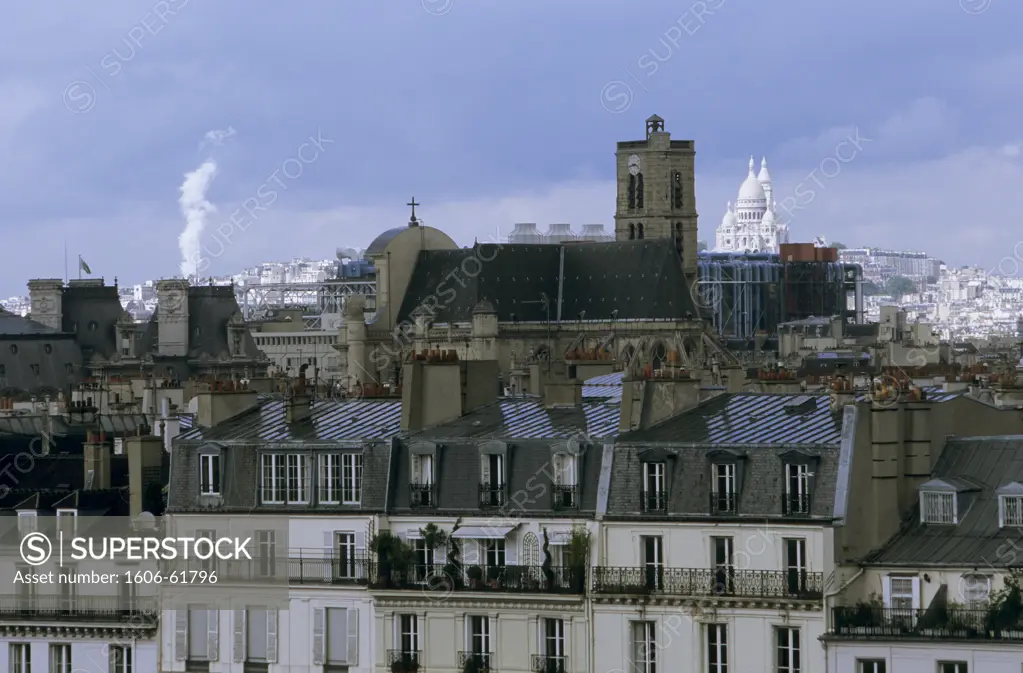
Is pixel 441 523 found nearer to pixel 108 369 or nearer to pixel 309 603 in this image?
pixel 309 603

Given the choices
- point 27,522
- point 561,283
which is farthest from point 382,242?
point 27,522

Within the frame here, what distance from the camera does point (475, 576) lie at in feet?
149

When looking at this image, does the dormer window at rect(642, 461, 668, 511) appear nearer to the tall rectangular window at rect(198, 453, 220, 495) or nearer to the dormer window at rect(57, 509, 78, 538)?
the tall rectangular window at rect(198, 453, 220, 495)

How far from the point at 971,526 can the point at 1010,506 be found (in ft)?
2.27

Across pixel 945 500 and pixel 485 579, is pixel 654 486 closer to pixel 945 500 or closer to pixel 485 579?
pixel 485 579

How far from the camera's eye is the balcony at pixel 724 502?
43844 millimetres

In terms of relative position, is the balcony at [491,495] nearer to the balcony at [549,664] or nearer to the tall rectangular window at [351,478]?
the tall rectangular window at [351,478]

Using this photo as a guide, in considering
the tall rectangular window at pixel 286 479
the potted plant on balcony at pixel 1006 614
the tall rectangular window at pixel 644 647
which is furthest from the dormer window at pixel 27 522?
the potted plant on balcony at pixel 1006 614

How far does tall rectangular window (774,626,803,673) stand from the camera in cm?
4241

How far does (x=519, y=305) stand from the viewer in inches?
7037

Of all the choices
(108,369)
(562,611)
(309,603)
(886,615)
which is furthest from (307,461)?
(108,369)

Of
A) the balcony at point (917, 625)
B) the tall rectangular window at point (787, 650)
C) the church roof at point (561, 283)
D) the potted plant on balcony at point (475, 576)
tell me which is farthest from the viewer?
the church roof at point (561, 283)

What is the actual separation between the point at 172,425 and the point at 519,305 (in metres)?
123

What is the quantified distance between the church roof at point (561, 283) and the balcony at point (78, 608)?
12533cm
